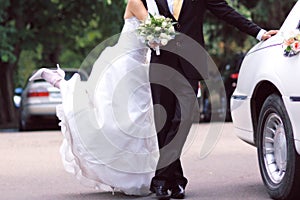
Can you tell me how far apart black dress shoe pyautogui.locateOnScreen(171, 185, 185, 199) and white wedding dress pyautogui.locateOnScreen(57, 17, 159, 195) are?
12.7 inches

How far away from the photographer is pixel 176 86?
7.66 m

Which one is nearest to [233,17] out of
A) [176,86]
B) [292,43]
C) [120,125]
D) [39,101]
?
[176,86]

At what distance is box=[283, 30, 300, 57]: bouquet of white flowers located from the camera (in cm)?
688

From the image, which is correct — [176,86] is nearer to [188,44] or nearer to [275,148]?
[188,44]

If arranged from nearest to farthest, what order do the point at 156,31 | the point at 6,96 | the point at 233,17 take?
the point at 156,31 → the point at 233,17 → the point at 6,96

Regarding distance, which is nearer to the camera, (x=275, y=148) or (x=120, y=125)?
(x=275, y=148)

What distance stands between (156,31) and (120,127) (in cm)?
102

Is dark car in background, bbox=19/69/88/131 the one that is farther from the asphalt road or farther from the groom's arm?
the groom's arm

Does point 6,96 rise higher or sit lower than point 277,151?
lower

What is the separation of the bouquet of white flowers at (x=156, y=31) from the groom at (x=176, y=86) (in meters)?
0.22

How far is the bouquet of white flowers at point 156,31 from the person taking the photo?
7.34 m

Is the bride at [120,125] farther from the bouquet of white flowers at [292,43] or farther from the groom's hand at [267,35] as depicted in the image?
the bouquet of white flowers at [292,43]

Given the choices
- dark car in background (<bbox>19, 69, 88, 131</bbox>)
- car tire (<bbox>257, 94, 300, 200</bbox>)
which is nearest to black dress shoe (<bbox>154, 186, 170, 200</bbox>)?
car tire (<bbox>257, 94, 300, 200</bbox>)

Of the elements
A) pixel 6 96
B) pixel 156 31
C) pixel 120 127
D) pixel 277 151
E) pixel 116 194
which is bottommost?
pixel 6 96
